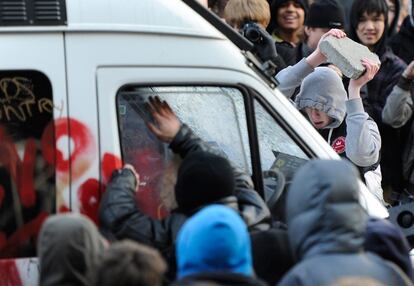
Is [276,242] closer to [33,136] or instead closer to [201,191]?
[201,191]

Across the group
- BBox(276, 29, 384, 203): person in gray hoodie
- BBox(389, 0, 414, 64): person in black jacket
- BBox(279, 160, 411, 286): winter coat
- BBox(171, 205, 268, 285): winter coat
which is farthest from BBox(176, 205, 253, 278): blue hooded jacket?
BBox(389, 0, 414, 64): person in black jacket

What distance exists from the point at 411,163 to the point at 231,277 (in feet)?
17.8

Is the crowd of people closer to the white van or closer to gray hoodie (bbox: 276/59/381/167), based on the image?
gray hoodie (bbox: 276/59/381/167)

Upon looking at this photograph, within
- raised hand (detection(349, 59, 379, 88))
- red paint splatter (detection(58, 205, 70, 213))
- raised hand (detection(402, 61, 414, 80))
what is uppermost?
raised hand (detection(349, 59, 379, 88))

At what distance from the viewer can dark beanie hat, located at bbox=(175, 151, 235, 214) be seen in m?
5.49

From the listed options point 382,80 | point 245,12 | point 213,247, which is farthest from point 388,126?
point 213,247

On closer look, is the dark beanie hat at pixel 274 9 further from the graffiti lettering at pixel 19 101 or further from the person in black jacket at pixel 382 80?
the graffiti lettering at pixel 19 101

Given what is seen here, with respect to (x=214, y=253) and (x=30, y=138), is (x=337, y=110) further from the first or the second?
(x=214, y=253)

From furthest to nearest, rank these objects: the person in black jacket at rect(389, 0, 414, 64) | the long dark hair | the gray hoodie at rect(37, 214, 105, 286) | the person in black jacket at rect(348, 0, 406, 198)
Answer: the person in black jacket at rect(389, 0, 414, 64) → the long dark hair → the person in black jacket at rect(348, 0, 406, 198) → the gray hoodie at rect(37, 214, 105, 286)

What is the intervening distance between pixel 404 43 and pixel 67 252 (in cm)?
646

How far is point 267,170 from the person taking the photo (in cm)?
608

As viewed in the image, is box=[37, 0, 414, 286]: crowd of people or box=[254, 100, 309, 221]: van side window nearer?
box=[37, 0, 414, 286]: crowd of people

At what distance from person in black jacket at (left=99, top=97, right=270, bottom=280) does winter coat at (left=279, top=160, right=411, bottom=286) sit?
572 millimetres

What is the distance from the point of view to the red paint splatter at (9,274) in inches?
219
